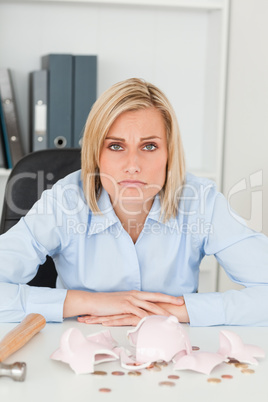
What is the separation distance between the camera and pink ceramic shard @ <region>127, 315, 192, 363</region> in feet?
2.96

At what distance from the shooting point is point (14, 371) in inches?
32.4

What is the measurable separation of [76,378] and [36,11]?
1928 millimetres

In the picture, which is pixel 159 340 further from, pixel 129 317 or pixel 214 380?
pixel 129 317

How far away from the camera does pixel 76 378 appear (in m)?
0.85

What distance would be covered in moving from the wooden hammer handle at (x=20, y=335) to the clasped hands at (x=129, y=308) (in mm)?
158

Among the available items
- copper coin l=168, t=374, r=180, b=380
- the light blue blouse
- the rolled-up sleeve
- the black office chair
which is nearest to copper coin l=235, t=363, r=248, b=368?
copper coin l=168, t=374, r=180, b=380

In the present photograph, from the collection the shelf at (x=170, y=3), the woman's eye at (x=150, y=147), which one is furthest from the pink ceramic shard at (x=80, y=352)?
the shelf at (x=170, y=3)

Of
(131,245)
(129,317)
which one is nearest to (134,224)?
(131,245)

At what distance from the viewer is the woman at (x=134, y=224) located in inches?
55.7

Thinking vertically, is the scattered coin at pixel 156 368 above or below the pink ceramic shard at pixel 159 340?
below

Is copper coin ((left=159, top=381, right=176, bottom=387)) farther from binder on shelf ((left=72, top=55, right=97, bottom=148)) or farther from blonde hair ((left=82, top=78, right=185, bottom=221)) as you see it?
binder on shelf ((left=72, top=55, right=97, bottom=148))

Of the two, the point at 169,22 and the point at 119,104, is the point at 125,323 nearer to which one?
the point at 119,104

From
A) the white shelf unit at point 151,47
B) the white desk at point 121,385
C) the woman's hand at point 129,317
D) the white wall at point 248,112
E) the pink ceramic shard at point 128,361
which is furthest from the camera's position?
the white shelf unit at point 151,47

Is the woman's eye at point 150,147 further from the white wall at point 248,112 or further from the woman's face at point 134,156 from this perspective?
the white wall at point 248,112
